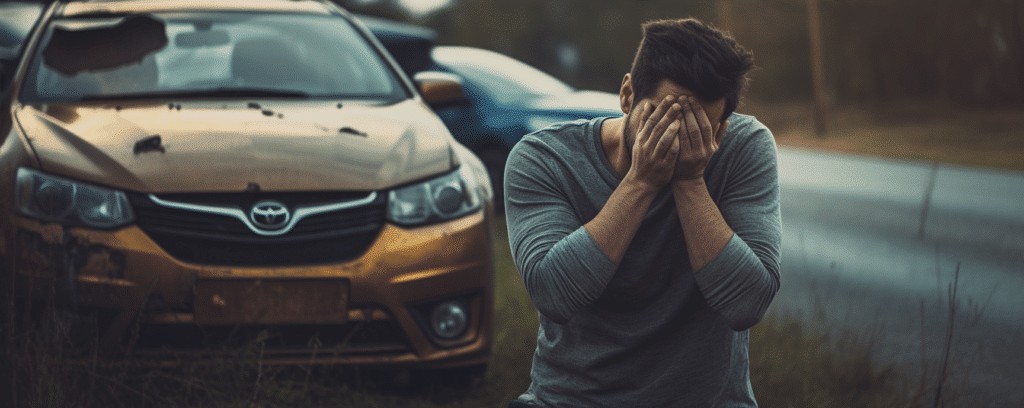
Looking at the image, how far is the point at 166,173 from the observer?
297 cm

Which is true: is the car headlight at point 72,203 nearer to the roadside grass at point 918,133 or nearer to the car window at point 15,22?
the car window at point 15,22

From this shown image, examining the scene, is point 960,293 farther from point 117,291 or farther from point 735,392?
point 117,291

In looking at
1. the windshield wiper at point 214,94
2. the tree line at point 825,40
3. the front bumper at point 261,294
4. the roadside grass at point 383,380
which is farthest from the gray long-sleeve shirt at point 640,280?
the tree line at point 825,40

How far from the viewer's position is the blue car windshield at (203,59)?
3.84 m

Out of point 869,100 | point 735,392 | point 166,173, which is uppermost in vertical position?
point 735,392

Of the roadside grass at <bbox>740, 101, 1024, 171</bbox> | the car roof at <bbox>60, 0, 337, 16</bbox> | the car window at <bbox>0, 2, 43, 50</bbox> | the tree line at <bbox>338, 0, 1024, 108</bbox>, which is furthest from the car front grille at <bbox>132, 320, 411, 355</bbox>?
the tree line at <bbox>338, 0, 1024, 108</bbox>

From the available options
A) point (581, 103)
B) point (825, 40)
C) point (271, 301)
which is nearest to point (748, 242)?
point (271, 301)

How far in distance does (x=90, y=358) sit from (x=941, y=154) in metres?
17.4

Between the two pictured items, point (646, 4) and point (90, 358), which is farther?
point (646, 4)

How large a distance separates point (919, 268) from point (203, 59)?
5036mm

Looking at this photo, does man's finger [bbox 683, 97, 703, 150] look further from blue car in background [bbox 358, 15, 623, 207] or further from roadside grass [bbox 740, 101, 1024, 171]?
roadside grass [bbox 740, 101, 1024, 171]

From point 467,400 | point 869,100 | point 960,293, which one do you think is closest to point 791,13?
point 869,100

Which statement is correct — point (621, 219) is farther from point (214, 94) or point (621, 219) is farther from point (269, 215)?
point (214, 94)

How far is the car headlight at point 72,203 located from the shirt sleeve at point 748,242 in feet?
5.79
